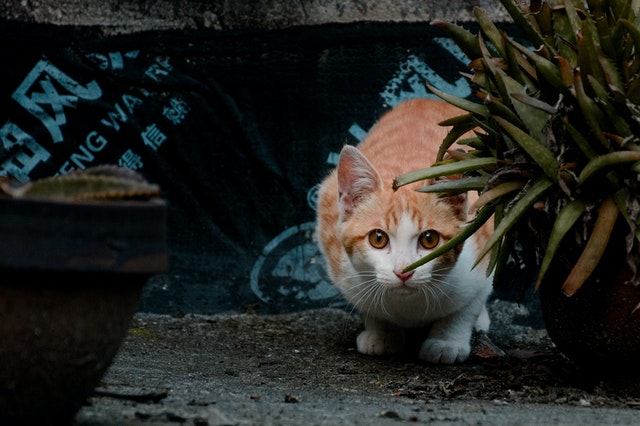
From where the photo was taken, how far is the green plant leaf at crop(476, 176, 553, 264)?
276 cm

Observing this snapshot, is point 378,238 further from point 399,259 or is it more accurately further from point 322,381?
point 322,381

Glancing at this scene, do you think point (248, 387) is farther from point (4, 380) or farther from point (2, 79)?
point (2, 79)

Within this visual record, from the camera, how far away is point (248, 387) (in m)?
3.10

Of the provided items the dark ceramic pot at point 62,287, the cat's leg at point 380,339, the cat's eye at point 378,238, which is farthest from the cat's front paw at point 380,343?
the dark ceramic pot at point 62,287

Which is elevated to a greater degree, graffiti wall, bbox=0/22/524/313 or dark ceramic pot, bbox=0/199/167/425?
graffiti wall, bbox=0/22/524/313

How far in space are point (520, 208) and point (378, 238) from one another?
0.83 meters

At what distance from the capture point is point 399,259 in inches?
133

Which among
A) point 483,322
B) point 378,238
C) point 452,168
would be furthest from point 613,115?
point 483,322

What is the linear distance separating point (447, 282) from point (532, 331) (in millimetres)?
1058

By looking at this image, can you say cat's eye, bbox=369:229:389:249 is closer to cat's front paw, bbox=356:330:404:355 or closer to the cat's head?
the cat's head

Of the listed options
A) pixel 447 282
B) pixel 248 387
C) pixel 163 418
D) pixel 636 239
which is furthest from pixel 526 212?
pixel 163 418

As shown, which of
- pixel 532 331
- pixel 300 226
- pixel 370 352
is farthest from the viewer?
pixel 300 226

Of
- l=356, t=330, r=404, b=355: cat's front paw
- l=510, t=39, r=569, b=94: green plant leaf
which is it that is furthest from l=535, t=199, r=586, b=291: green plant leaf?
l=356, t=330, r=404, b=355: cat's front paw

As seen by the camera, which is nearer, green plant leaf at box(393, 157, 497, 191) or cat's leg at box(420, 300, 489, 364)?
green plant leaf at box(393, 157, 497, 191)
